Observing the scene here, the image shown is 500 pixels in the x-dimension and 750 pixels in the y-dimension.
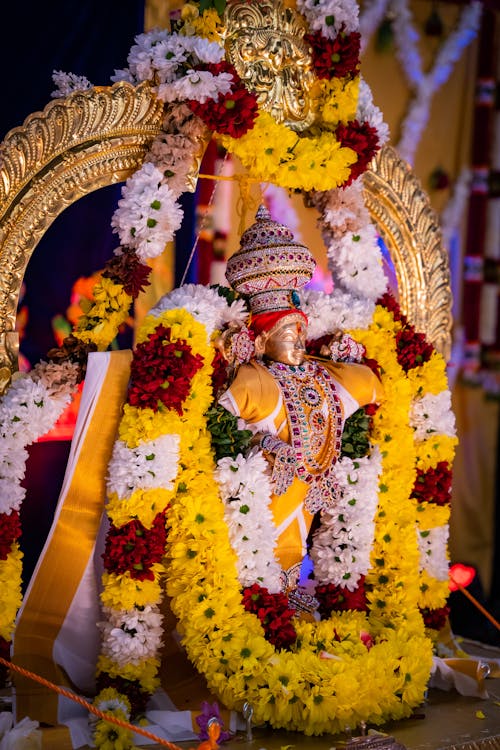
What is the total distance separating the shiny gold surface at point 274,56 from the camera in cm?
426

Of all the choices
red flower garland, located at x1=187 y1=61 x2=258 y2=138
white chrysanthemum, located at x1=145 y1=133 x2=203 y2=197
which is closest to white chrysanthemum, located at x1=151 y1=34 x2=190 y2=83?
red flower garland, located at x1=187 y1=61 x2=258 y2=138

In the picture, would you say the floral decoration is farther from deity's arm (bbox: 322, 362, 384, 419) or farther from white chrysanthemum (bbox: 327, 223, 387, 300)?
deity's arm (bbox: 322, 362, 384, 419)

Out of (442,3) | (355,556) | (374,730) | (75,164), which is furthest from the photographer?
(442,3)

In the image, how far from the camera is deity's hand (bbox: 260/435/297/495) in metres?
3.93

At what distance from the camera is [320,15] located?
439 centimetres

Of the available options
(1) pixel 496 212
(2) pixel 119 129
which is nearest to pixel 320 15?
(2) pixel 119 129

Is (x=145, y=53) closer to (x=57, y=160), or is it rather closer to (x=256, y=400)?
(x=57, y=160)

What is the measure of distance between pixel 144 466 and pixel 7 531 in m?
0.65

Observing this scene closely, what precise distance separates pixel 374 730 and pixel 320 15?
3.21 meters

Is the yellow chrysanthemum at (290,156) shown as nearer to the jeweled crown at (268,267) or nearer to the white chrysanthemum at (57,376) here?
the jeweled crown at (268,267)

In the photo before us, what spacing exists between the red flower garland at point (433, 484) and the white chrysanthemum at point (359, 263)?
93cm

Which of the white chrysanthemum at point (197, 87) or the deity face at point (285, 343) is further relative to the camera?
the deity face at point (285, 343)

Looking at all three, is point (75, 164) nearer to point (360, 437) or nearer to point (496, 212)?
point (360, 437)

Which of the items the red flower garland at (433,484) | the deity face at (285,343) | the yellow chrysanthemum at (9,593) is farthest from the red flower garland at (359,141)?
the yellow chrysanthemum at (9,593)
